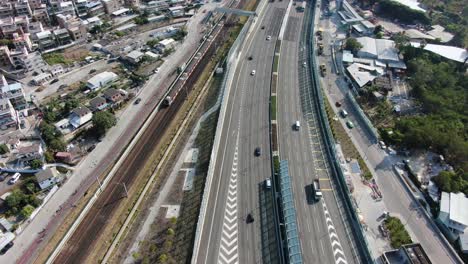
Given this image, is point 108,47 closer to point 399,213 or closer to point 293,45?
point 293,45

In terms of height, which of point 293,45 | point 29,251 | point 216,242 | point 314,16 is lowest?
point 216,242

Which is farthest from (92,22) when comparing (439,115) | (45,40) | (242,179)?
(439,115)

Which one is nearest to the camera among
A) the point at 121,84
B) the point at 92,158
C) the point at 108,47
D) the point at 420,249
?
the point at 420,249

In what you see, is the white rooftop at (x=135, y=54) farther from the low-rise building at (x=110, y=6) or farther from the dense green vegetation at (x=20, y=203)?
the dense green vegetation at (x=20, y=203)

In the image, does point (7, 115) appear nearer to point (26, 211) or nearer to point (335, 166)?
point (26, 211)

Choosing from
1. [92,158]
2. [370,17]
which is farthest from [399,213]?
[370,17]

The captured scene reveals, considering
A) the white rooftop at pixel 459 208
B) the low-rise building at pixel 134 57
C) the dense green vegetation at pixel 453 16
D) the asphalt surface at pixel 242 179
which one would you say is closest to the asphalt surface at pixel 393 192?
the white rooftop at pixel 459 208

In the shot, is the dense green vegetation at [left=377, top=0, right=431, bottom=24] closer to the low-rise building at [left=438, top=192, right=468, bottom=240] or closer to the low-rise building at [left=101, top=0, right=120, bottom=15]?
the low-rise building at [left=438, top=192, right=468, bottom=240]
